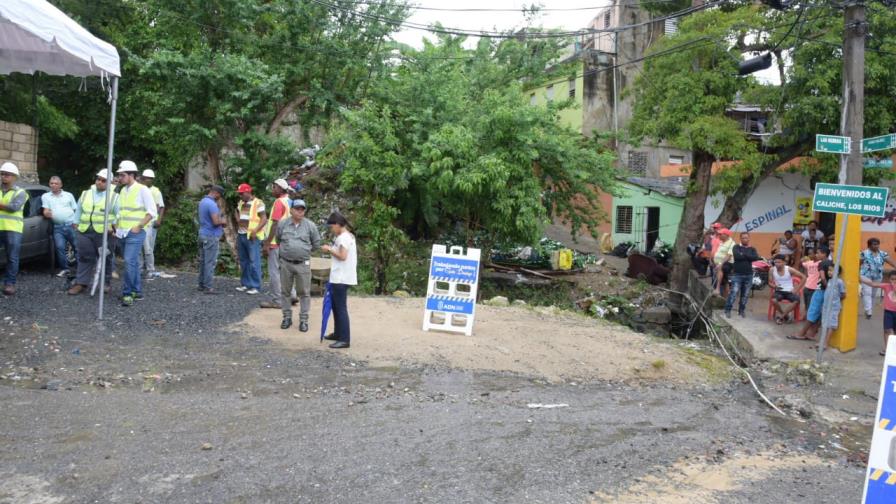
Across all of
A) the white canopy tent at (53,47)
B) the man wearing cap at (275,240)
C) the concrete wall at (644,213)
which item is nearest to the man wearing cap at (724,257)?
the man wearing cap at (275,240)

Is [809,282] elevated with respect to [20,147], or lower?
lower

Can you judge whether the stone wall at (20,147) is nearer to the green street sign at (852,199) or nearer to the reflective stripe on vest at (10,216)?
the reflective stripe on vest at (10,216)

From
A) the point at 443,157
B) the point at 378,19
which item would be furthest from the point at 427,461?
the point at 378,19

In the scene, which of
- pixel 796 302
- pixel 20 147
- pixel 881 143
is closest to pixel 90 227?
pixel 20 147

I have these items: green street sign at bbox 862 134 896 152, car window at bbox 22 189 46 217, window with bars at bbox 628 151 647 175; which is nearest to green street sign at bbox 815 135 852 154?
green street sign at bbox 862 134 896 152

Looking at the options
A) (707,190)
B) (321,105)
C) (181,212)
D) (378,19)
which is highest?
(378,19)

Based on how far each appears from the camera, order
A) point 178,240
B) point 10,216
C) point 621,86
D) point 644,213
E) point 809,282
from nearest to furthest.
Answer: point 10,216 → point 809,282 → point 178,240 → point 644,213 → point 621,86

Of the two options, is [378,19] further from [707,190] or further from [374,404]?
[374,404]

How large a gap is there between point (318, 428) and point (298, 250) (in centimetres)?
343

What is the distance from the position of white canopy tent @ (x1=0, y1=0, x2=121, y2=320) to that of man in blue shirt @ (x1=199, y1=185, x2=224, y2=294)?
1.82 m

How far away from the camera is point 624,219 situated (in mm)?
27938

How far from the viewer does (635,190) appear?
→ 26.9m

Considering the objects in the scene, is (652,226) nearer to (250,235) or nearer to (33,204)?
(250,235)

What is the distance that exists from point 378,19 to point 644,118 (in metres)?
7.33
